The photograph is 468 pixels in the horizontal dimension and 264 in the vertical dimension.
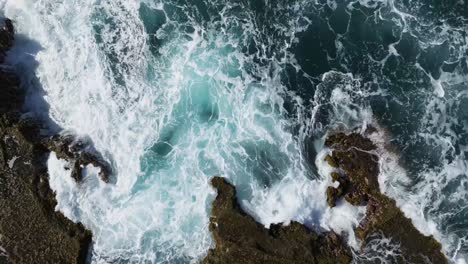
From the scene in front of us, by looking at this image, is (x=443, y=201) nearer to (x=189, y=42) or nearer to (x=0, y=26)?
(x=189, y=42)

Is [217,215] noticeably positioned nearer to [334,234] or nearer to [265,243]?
[265,243]

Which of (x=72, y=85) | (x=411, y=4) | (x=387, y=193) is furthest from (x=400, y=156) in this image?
A: (x=72, y=85)

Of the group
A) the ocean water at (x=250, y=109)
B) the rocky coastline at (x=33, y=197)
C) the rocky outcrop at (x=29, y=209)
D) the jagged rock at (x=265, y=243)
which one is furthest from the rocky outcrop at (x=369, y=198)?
the rocky outcrop at (x=29, y=209)

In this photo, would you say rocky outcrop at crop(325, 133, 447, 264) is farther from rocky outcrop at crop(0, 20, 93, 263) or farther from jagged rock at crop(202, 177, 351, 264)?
rocky outcrop at crop(0, 20, 93, 263)

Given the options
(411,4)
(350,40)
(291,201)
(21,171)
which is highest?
(411,4)

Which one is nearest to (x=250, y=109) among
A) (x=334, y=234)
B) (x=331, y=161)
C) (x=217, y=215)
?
(x=331, y=161)

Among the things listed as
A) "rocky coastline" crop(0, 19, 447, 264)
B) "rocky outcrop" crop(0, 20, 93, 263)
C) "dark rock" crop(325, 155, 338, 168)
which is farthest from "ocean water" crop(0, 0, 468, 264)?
"rocky outcrop" crop(0, 20, 93, 263)
